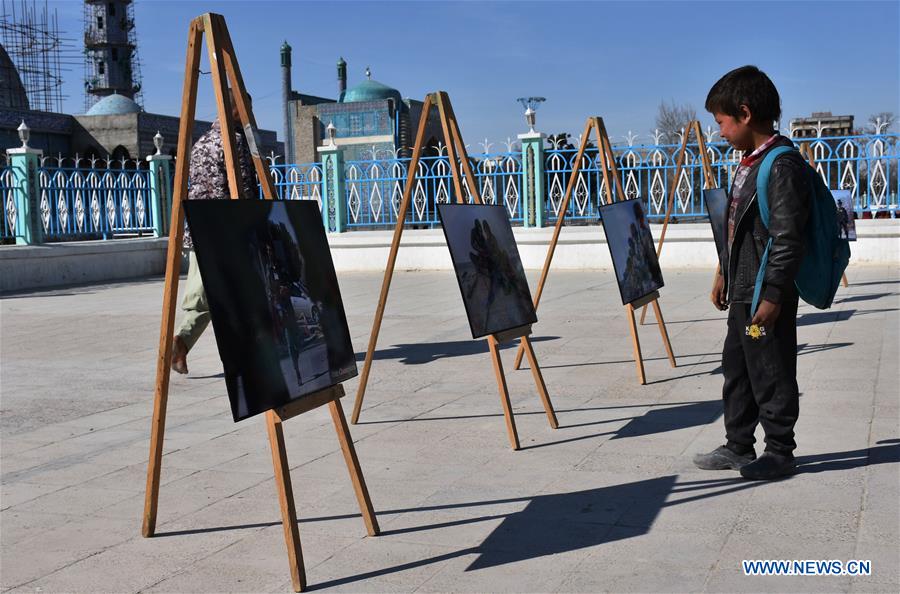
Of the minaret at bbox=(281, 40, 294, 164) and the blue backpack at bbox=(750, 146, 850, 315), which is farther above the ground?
the minaret at bbox=(281, 40, 294, 164)

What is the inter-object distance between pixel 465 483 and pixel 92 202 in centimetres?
1475

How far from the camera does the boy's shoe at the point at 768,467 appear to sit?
4.31 meters

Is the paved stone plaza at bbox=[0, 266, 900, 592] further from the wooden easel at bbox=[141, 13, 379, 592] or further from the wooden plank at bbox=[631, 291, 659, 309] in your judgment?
the wooden plank at bbox=[631, 291, 659, 309]

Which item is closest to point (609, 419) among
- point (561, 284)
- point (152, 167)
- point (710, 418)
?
point (710, 418)

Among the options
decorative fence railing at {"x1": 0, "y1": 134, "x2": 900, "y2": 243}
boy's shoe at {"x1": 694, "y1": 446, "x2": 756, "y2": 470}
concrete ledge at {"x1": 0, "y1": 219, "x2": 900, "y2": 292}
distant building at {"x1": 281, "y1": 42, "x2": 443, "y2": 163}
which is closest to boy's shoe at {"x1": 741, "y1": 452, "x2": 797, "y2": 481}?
boy's shoe at {"x1": 694, "y1": 446, "x2": 756, "y2": 470}

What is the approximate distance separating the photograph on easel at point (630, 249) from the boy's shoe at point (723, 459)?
2.11 meters

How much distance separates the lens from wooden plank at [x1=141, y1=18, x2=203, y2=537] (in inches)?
152

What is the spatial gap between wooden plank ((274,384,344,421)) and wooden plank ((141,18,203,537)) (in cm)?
64

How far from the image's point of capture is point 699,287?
13000mm

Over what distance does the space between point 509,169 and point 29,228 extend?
8466 mm

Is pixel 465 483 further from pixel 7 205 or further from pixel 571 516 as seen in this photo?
pixel 7 205

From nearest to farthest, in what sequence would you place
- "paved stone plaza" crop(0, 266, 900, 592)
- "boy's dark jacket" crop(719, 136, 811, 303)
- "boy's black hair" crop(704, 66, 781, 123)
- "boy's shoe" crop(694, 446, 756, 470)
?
"paved stone plaza" crop(0, 266, 900, 592) → "boy's dark jacket" crop(719, 136, 811, 303) → "boy's black hair" crop(704, 66, 781, 123) → "boy's shoe" crop(694, 446, 756, 470)

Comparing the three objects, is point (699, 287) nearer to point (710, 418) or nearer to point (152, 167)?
point (710, 418)

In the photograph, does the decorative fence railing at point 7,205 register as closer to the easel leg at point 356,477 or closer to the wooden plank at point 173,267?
the wooden plank at point 173,267
